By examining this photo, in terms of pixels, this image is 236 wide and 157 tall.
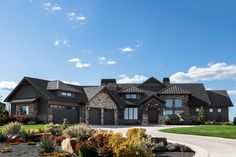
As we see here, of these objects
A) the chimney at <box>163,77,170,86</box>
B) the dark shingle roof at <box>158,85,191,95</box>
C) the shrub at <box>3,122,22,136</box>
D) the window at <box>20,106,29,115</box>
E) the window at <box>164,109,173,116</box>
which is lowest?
the shrub at <box>3,122,22,136</box>

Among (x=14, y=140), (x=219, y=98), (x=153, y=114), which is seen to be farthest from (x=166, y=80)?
(x=14, y=140)

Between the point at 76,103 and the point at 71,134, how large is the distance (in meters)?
33.5

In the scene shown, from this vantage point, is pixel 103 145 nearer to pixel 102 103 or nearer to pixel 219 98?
pixel 102 103

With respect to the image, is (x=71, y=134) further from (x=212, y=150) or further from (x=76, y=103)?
(x=76, y=103)

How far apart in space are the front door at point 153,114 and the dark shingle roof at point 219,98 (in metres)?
11.7

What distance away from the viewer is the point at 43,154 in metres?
15.4

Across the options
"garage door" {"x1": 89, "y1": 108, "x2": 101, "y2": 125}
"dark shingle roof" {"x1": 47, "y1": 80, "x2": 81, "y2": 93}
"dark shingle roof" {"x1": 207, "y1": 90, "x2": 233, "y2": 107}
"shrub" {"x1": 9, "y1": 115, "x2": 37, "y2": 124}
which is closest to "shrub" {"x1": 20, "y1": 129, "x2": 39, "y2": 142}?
"shrub" {"x1": 9, "y1": 115, "x2": 37, "y2": 124}

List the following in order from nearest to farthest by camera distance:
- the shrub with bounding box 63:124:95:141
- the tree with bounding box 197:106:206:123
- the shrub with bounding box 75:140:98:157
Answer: the shrub with bounding box 75:140:98:157 → the shrub with bounding box 63:124:95:141 → the tree with bounding box 197:106:206:123

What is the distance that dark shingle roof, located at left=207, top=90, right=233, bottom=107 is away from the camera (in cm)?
6531

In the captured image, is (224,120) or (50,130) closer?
(50,130)

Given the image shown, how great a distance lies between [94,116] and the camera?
5388cm

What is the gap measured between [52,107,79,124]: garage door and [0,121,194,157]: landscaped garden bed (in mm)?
25430

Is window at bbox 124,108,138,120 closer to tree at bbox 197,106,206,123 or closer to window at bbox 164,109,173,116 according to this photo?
window at bbox 164,109,173,116

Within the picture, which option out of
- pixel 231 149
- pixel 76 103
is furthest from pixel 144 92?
pixel 231 149
